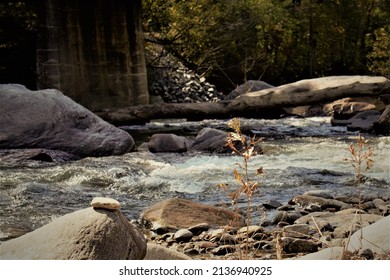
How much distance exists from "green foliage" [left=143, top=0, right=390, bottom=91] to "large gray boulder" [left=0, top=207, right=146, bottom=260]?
10.2 metres

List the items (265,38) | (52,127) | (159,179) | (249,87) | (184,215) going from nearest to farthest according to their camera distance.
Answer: (184,215)
(159,179)
(52,127)
(265,38)
(249,87)

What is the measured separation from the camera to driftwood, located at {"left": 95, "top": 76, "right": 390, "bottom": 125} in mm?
12523

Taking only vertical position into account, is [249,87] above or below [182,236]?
below

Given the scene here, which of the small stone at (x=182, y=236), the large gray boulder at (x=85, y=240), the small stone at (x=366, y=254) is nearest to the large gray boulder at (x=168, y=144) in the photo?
the small stone at (x=182, y=236)

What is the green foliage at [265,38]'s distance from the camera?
1493cm

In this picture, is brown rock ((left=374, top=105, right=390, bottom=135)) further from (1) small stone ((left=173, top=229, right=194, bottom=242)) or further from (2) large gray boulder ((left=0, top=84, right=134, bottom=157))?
(1) small stone ((left=173, top=229, right=194, bottom=242))

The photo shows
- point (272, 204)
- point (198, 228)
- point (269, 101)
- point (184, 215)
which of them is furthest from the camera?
point (269, 101)

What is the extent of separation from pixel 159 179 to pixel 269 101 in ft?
22.6

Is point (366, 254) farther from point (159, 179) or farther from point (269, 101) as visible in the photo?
point (269, 101)

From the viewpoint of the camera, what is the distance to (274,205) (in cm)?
568

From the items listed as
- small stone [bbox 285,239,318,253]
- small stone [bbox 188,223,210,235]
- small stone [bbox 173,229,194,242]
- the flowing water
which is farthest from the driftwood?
small stone [bbox 285,239,318,253]

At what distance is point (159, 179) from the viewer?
6.90m

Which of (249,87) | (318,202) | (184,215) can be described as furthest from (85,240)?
(249,87)
